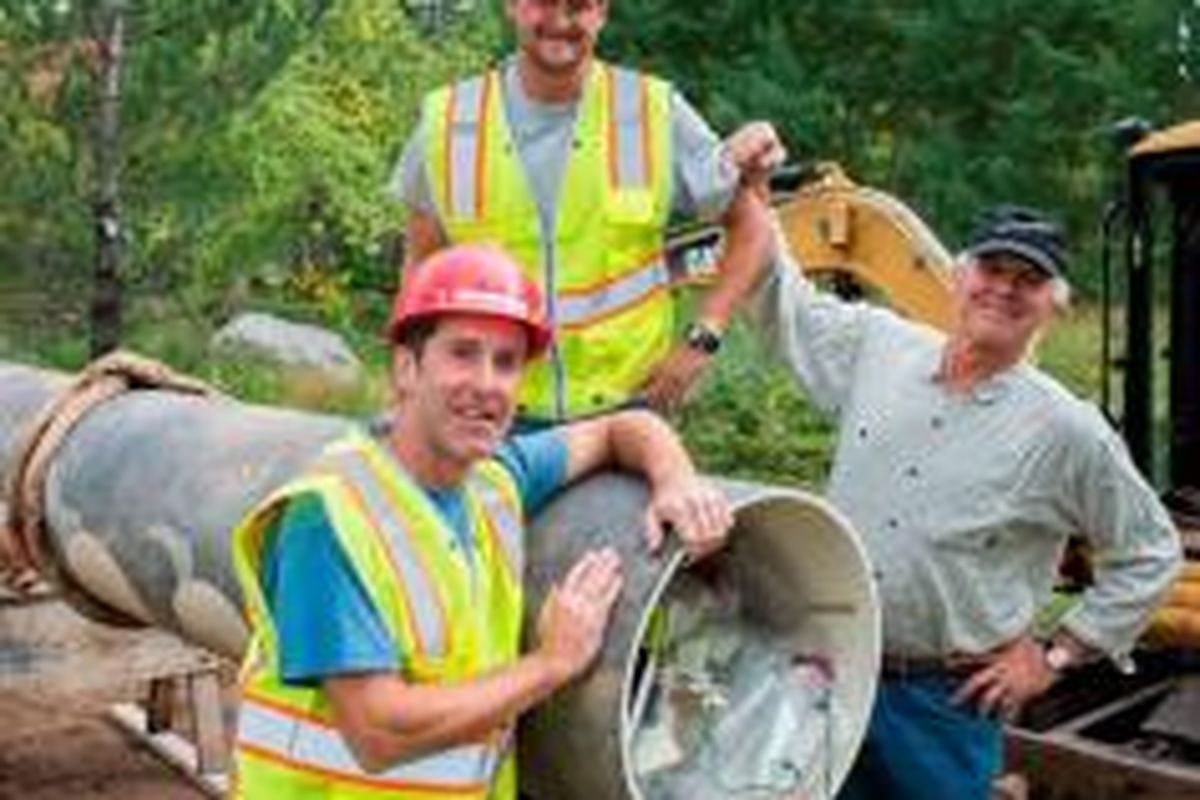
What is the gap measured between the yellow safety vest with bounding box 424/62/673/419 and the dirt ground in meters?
1.79

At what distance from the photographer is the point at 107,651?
580 centimetres

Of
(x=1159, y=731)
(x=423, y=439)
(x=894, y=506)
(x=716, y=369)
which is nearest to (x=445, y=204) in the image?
(x=894, y=506)

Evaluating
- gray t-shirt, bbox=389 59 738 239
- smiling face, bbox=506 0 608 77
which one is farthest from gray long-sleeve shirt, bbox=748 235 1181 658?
smiling face, bbox=506 0 608 77

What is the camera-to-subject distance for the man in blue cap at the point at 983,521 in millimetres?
4172

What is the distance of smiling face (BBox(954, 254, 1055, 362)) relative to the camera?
4152 millimetres

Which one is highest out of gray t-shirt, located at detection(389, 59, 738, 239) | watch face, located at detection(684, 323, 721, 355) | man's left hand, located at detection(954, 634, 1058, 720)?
gray t-shirt, located at detection(389, 59, 738, 239)

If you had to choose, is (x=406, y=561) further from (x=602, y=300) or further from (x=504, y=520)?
(x=602, y=300)

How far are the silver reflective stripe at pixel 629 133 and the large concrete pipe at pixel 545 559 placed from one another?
779 millimetres

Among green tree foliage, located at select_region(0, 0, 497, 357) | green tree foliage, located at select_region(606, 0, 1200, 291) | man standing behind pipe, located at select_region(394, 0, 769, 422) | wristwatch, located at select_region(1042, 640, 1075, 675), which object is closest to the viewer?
man standing behind pipe, located at select_region(394, 0, 769, 422)

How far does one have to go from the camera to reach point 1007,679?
4.21 meters

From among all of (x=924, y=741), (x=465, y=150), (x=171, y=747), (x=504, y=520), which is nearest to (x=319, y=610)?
(x=504, y=520)

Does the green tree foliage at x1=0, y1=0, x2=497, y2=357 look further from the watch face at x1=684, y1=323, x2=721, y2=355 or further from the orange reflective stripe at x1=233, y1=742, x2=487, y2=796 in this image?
the orange reflective stripe at x1=233, y1=742, x2=487, y2=796

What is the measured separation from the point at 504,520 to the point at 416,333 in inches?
12.6

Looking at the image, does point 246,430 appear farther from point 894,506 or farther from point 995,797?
point 995,797
